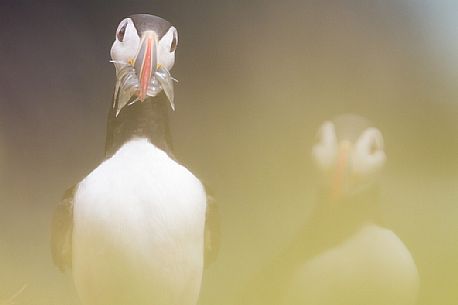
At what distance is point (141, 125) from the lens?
131 cm

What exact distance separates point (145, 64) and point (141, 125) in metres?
0.12

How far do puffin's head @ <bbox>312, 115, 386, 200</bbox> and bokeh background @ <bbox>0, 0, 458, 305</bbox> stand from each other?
0.07ft

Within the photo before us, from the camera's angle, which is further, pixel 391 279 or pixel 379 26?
pixel 379 26

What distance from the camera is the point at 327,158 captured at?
137 cm

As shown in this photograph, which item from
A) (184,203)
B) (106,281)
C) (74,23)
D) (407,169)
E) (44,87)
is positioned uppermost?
(74,23)

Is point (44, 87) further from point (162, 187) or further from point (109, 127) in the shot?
point (162, 187)

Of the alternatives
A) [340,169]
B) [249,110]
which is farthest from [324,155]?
[249,110]

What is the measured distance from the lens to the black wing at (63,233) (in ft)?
4.23

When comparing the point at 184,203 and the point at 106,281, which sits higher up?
the point at 184,203

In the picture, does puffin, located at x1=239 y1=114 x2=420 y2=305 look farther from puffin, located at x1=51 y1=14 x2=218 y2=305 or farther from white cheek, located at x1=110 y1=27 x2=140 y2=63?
white cheek, located at x1=110 y1=27 x2=140 y2=63

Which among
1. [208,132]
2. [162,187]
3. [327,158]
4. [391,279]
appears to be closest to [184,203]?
[162,187]

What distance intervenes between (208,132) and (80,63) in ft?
0.97

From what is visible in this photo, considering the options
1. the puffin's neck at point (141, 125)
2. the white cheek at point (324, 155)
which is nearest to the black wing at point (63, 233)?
the puffin's neck at point (141, 125)

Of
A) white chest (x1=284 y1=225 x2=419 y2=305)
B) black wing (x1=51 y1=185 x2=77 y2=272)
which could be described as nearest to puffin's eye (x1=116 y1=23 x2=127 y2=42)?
black wing (x1=51 y1=185 x2=77 y2=272)
